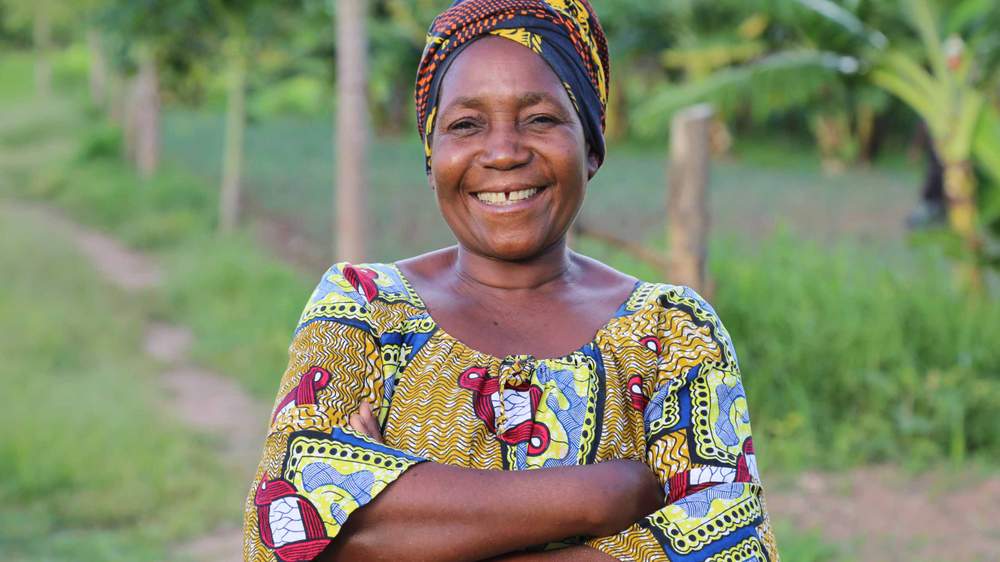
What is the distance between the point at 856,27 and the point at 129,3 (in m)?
7.55

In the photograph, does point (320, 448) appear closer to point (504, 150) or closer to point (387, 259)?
point (504, 150)

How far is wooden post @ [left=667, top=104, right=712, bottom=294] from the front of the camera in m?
5.18

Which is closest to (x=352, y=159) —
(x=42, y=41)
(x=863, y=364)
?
(x=863, y=364)

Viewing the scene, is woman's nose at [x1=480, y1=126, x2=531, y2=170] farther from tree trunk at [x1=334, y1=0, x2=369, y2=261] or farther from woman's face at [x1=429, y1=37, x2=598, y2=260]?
tree trunk at [x1=334, y1=0, x2=369, y2=261]

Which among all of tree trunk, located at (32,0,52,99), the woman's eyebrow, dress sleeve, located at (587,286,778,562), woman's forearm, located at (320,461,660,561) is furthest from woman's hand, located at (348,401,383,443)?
tree trunk, located at (32,0,52,99)

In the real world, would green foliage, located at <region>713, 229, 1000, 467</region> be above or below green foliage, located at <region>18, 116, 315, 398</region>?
below

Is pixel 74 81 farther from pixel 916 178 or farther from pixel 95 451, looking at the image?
pixel 95 451

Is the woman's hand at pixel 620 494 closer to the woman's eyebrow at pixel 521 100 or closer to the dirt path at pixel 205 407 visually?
the woman's eyebrow at pixel 521 100

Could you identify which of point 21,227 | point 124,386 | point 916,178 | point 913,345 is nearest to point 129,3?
point 21,227

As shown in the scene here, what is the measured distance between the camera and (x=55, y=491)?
516 centimetres

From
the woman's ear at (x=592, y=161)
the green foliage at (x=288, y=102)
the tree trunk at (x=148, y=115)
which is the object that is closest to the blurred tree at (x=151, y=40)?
the tree trunk at (x=148, y=115)

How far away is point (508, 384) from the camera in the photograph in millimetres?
1698

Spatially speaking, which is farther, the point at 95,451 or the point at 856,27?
the point at 856,27

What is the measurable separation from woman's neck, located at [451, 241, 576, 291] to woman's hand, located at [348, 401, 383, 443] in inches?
12.2
